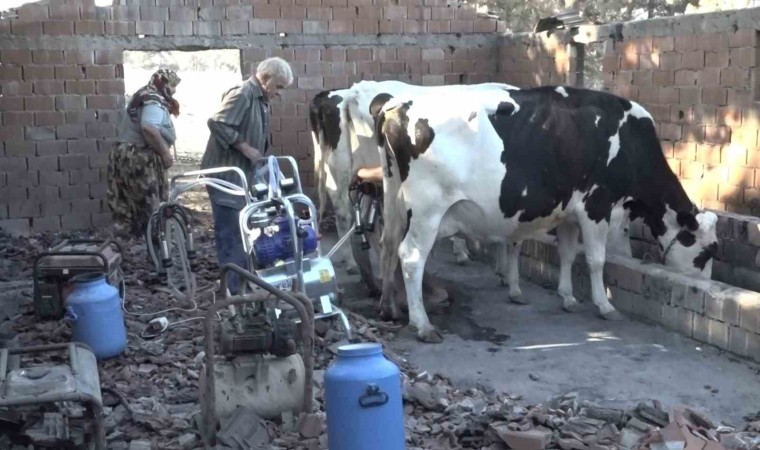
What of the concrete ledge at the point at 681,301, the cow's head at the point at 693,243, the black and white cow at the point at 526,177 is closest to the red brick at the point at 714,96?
the black and white cow at the point at 526,177

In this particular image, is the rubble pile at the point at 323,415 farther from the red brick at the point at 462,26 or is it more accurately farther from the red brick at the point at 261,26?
the red brick at the point at 462,26

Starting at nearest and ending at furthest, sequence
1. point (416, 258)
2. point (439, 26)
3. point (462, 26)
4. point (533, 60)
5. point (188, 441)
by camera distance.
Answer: point (188, 441) < point (416, 258) < point (533, 60) < point (439, 26) < point (462, 26)

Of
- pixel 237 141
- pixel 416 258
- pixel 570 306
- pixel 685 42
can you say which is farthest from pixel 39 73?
pixel 685 42

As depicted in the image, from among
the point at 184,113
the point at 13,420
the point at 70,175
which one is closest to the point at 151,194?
the point at 70,175

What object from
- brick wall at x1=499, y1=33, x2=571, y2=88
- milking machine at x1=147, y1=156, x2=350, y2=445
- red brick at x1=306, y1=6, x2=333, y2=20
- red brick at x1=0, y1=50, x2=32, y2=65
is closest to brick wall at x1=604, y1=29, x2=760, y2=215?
brick wall at x1=499, y1=33, x2=571, y2=88

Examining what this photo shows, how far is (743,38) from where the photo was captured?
333 inches

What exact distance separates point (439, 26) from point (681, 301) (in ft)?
20.8

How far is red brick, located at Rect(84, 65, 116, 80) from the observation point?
Result: 11.4 m

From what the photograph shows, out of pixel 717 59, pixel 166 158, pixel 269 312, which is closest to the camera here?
pixel 269 312

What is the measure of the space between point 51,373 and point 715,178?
6351 millimetres

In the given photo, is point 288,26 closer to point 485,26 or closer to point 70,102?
point 485,26

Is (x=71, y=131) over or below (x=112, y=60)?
below

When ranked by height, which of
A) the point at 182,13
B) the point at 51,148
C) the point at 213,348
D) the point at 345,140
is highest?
the point at 182,13

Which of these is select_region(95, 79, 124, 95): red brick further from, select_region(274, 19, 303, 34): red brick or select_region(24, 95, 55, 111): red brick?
select_region(274, 19, 303, 34): red brick
